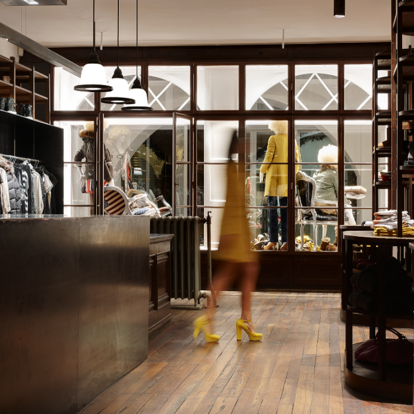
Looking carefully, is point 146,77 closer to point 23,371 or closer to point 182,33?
point 182,33

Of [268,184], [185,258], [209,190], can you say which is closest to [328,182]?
[268,184]

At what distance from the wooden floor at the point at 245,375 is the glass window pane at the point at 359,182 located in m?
2.79

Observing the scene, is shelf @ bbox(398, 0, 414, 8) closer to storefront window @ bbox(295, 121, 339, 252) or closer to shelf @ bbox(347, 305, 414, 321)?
shelf @ bbox(347, 305, 414, 321)

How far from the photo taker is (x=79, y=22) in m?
7.04

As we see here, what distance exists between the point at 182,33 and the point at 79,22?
1.33 meters

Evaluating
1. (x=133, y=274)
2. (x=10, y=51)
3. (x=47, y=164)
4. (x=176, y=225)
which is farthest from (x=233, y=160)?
(x=10, y=51)

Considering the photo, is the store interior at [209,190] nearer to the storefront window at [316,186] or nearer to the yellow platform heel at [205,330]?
the storefront window at [316,186]

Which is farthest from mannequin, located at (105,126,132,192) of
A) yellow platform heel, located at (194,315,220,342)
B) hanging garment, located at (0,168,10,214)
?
yellow platform heel, located at (194,315,220,342)

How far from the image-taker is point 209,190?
8078mm

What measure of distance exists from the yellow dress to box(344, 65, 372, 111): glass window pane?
159 inches

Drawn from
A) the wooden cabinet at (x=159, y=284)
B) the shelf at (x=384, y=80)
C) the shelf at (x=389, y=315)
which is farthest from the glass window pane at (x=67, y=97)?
the shelf at (x=389, y=315)

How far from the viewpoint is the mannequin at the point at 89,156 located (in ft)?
26.3

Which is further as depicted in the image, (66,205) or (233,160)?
(66,205)

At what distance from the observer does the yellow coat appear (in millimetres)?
7938
